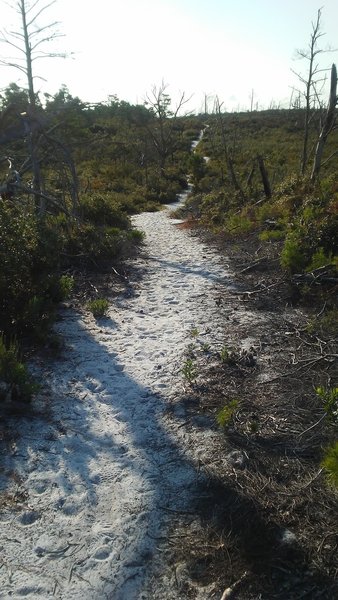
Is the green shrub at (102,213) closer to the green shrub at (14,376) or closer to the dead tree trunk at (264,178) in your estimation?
the dead tree trunk at (264,178)

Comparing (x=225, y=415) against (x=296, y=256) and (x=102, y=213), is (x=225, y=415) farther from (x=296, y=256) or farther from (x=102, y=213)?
(x=102, y=213)

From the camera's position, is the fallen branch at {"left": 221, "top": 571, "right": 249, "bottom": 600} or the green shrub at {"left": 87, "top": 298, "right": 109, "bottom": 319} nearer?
the fallen branch at {"left": 221, "top": 571, "right": 249, "bottom": 600}

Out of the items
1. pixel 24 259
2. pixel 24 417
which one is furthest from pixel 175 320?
pixel 24 417

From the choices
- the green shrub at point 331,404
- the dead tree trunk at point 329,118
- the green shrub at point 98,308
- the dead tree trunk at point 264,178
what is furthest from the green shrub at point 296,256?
the dead tree trunk at point 264,178

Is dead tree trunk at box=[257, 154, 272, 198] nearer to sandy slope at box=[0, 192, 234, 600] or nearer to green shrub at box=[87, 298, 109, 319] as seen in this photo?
sandy slope at box=[0, 192, 234, 600]

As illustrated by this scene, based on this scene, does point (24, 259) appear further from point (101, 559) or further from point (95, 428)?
point (101, 559)

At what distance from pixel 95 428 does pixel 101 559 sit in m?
1.42

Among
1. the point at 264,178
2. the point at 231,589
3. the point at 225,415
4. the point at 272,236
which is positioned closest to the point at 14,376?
the point at 225,415

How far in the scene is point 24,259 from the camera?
573 cm

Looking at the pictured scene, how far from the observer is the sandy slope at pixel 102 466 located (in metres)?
2.67

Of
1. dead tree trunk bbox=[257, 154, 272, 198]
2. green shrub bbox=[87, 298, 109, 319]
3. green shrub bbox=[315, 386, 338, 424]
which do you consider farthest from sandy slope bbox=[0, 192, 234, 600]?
dead tree trunk bbox=[257, 154, 272, 198]

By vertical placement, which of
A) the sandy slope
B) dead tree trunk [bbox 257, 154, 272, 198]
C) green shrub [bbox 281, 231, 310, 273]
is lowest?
the sandy slope

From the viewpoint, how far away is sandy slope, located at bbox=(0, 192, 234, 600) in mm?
2672

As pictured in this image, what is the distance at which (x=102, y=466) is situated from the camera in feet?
11.7
